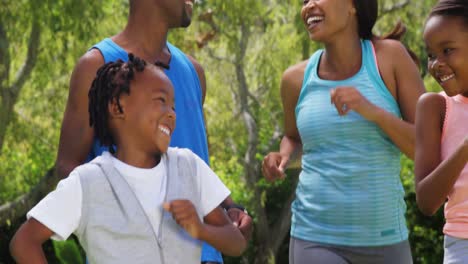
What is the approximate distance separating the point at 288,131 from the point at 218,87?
7940mm

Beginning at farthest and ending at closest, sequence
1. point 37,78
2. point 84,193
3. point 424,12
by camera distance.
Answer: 1. point 424,12
2. point 37,78
3. point 84,193

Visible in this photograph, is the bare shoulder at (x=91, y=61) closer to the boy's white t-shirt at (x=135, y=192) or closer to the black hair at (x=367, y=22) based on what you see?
the boy's white t-shirt at (x=135, y=192)

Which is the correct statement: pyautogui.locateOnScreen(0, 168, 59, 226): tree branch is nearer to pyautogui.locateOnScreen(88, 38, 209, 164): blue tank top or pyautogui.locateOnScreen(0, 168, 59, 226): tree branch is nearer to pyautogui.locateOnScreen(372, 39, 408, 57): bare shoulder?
pyautogui.locateOnScreen(372, 39, 408, 57): bare shoulder

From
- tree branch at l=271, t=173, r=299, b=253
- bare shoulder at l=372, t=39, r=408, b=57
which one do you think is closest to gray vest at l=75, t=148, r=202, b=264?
bare shoulder at l=372, t=39, r=408, b=57

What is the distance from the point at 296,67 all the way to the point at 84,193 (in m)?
1.72

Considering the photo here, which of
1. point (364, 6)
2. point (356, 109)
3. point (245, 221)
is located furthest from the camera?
point (364, 6)

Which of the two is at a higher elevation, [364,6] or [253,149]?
[364,6]

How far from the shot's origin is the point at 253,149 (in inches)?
491

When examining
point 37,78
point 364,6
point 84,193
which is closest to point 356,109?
point 364,6

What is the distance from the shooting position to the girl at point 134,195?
123 inches

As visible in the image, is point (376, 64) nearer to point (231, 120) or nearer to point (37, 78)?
point (37, 78)

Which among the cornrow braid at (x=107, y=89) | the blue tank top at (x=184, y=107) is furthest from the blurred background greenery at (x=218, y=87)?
the cornrow braid at (x=107, y=89)

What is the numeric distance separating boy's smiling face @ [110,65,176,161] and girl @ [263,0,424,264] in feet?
3.29

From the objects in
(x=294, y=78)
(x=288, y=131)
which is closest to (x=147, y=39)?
(x=294, y=78)
